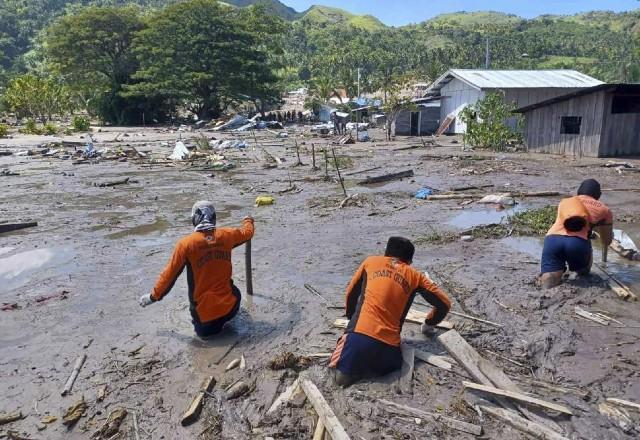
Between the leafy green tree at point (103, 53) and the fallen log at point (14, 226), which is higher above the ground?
the leafy green tree at point (103, 53)

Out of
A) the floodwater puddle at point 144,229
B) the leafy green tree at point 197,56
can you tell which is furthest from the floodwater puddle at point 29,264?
the leafy green tree at point 197,56

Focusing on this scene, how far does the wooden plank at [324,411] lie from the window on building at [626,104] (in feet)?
68.2

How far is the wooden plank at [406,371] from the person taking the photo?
4.00 meters

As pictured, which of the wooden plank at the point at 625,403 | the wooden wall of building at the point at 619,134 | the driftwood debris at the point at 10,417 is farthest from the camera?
the wooden wall of building at the point at 619,134

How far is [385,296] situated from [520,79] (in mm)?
34238

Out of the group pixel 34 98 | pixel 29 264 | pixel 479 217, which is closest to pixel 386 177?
pixel 479 217

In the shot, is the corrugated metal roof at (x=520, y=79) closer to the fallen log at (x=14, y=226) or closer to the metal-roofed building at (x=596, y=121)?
the metal-roofed building at (x=596, y=121)

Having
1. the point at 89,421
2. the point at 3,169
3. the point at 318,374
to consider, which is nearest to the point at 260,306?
the point at 318,374

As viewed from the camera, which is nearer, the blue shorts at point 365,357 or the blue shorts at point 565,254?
the blue shorts at point 365,357

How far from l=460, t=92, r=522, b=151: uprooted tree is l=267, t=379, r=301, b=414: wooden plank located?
21.0 meters

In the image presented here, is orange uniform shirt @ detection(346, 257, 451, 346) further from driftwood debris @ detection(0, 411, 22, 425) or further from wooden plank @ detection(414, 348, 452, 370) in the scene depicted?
driftwood debris @ detection(0, 411, 22, 425)

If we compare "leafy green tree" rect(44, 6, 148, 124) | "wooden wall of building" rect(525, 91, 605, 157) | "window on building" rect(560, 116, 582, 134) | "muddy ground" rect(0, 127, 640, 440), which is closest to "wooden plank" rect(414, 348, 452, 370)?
"muddy ground" rect(0, 127, 640, 440)

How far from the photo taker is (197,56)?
49.2 meters

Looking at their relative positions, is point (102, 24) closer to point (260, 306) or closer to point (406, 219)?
point (406, 219)
